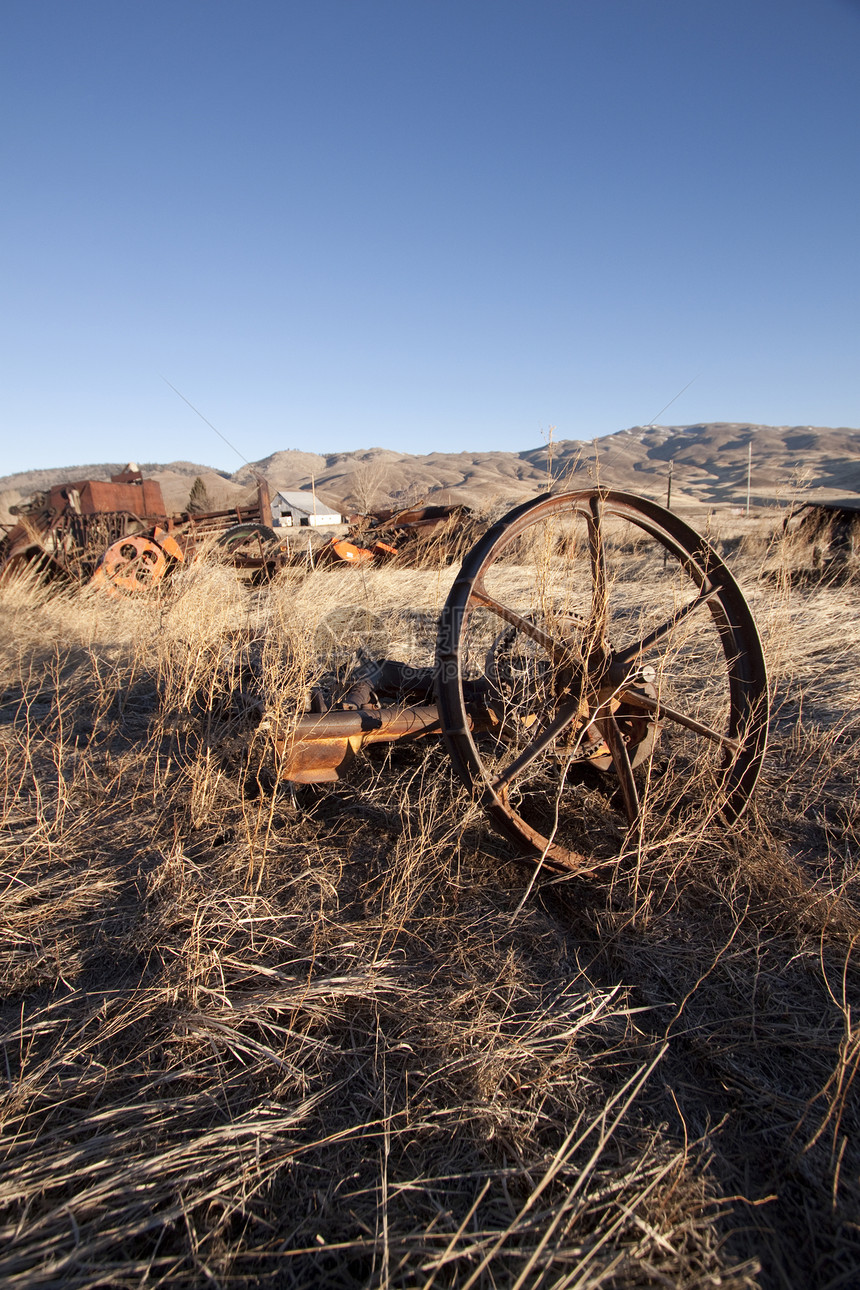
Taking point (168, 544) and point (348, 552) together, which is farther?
point (348, 552)

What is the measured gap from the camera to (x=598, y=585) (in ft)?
8.37

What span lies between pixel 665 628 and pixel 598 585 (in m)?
0.36

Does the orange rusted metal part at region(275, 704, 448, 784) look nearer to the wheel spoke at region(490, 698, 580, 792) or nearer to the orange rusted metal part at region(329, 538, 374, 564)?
the wheel spoke at region(490, 698, 580, 792)

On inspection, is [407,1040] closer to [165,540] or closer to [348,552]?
[348,552]

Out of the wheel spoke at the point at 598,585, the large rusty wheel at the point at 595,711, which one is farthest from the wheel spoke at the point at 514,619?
the wheel spoke at the point at 598,585

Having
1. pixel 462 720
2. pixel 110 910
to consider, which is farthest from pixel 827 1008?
pixel 110 910

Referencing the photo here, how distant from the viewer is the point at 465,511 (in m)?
9.53

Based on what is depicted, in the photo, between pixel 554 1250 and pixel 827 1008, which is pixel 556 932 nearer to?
pixel 827 1008

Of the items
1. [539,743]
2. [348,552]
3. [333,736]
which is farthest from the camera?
[348,552]

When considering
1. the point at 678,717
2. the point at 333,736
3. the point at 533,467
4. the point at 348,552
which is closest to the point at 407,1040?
the point at 333,736

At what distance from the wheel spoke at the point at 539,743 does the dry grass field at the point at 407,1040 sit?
340 mm

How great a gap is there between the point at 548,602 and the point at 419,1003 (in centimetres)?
168

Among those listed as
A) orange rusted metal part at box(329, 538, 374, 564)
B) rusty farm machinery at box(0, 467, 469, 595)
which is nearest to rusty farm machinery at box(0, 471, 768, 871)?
rusty farm machinery at box(0, 467, 469, 595)

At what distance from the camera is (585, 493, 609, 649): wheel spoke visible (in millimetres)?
2477
